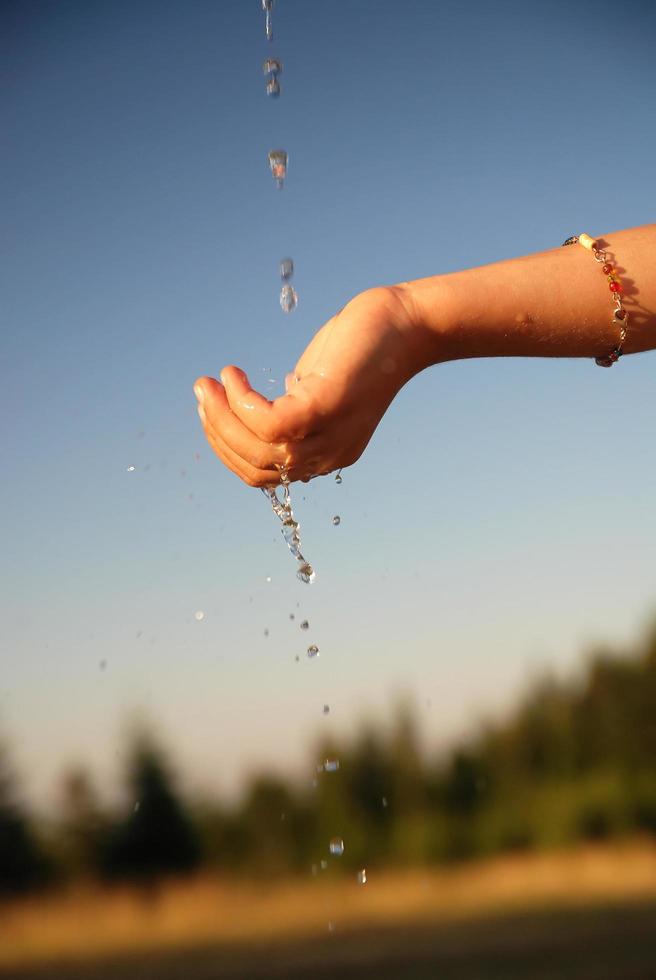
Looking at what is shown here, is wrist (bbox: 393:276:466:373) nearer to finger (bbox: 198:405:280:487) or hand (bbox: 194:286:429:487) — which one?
hand (bbox: 194:286:429:487)

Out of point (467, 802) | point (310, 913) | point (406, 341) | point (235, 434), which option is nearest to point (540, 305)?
point (406, 341)

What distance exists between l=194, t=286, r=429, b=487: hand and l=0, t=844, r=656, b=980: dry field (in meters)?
44.6

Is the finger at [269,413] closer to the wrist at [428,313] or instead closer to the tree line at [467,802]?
the wrist at [428,313]

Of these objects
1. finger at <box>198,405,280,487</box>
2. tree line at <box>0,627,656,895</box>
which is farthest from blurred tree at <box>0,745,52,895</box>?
finger at <box>198,405,280,487</box>

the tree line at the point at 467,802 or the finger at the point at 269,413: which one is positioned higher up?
the finger at the point at 269,413

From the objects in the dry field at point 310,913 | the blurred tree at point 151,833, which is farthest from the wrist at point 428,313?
the dry field at point 310,913

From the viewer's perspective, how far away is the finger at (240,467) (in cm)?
192

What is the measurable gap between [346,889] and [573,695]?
2489 centimetres

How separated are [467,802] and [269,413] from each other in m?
42.0

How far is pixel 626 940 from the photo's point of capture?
128ft

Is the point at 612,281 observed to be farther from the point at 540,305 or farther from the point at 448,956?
the point at 448,956

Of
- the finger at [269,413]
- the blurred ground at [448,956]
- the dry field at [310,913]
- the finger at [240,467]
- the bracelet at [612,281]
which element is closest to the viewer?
the finger at [269,413]

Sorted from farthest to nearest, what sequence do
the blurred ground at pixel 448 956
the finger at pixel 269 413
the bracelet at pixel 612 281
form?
the blurred ground at pixel 448 956, the bracelet at pixel 612 281, the finger at pixel 269 413

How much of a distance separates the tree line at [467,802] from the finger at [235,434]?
127 feet
